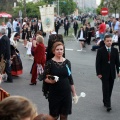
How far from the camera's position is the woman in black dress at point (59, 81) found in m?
5.59

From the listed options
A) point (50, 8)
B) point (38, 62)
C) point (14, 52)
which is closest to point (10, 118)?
point (38, 62)

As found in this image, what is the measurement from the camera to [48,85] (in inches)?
229

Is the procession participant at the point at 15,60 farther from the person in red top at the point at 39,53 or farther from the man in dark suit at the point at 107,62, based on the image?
the man in dark suit at the point at 107,62

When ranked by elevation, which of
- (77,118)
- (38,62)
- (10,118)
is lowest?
(77,118)

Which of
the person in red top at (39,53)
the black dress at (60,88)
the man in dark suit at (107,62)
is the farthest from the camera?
the person in red top at (39,53)

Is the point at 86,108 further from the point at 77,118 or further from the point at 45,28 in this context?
the point at 45,28

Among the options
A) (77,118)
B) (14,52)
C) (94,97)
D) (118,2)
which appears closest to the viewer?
(77,118)

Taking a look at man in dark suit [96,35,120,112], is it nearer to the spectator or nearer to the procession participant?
the procession participant

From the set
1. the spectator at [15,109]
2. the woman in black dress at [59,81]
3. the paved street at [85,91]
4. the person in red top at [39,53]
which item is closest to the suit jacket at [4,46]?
the person in red top at [39,53]

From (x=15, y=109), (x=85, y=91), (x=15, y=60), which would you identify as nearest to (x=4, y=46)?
(x=15, y=60)

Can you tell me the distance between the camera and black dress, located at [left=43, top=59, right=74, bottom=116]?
220 inches

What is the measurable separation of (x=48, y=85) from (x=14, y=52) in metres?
5.92

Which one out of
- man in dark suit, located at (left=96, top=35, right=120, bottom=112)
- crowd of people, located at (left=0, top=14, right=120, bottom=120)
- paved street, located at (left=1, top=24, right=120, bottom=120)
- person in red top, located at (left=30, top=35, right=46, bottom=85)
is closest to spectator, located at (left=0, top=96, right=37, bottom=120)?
crowd of people, located at (left=0, top=14, right=120, bottom=120)

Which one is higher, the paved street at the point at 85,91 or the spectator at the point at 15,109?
the spectator at the point at 15,109
